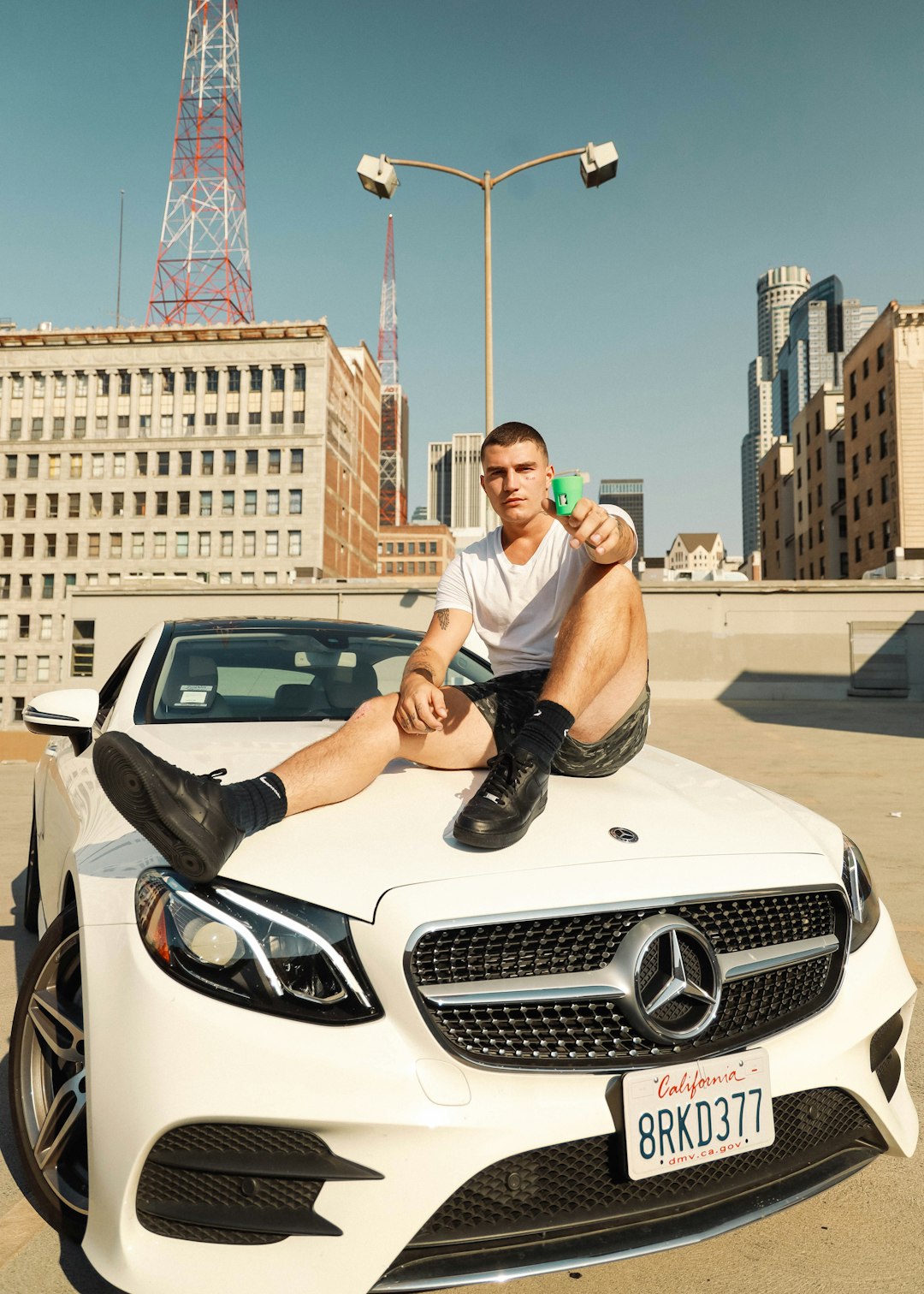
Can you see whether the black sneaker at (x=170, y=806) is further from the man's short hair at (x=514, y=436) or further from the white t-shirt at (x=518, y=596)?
the man's short hair at (x=514, y=436)

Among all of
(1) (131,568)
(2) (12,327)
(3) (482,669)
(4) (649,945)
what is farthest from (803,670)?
(2) (12,327)

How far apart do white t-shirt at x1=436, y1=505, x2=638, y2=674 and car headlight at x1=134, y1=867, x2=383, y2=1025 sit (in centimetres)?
139

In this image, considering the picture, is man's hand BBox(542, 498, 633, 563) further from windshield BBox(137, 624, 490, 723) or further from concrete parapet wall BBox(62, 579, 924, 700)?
concrete parapet wall BBox(62, 579, 924, 700)

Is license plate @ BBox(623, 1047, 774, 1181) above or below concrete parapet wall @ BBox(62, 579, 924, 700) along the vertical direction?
below

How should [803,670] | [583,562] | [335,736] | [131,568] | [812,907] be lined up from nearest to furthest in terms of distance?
[812,907] < [335,736] < [583,562] < [803,670] < [131,568]

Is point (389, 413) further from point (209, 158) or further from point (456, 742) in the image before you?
point (456, 742)

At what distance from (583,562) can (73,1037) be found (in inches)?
72.9

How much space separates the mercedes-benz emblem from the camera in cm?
163

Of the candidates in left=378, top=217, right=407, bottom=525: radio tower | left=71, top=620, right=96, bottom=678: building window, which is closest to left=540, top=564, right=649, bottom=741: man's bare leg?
left=71, top=620, right=96, bottom=678: building window

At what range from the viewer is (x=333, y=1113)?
1.46 meters

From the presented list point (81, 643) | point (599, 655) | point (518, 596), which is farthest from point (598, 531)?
point (81, 643)

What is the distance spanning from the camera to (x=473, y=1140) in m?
1.47

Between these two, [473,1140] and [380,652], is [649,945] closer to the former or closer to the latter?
[473,1140]

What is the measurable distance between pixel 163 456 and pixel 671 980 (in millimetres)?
85240
